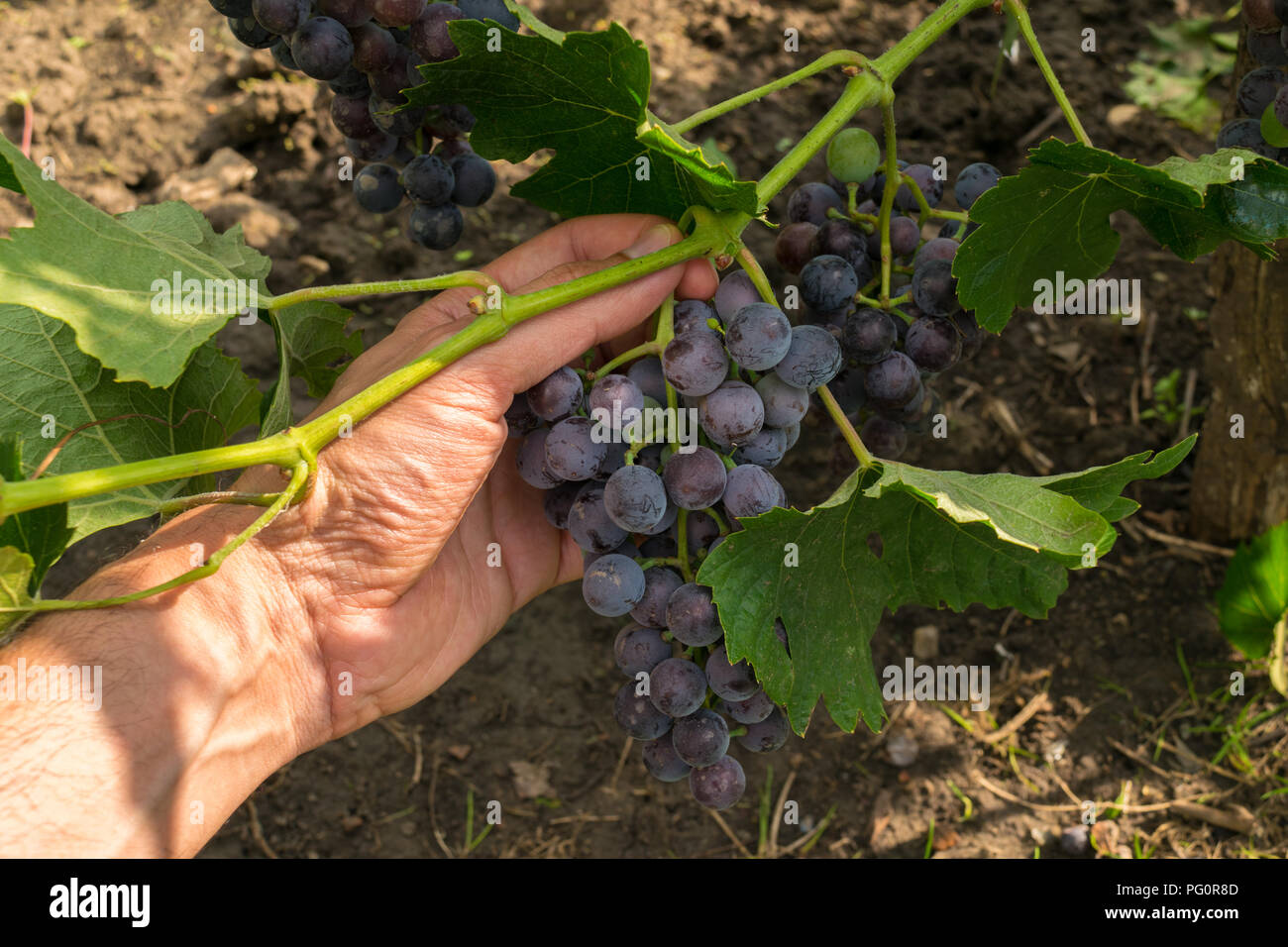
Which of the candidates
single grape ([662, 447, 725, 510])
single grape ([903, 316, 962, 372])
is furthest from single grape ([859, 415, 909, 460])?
single grape ([662, 447, 725, 510])

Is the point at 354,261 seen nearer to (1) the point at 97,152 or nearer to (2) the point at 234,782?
(1) the point at 97,152

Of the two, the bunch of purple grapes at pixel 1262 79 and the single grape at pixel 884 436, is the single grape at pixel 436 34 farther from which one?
the bunch of purple grapes at pixel 1262 79

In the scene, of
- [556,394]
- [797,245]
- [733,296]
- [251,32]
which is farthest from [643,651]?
[251,32]

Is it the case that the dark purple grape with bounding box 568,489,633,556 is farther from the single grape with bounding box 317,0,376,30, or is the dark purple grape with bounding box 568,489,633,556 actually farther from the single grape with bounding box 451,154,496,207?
the single grape with bounding box 317,0,376,30

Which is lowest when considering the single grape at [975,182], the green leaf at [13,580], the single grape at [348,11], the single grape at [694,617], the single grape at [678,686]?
the single grape at [678,686]

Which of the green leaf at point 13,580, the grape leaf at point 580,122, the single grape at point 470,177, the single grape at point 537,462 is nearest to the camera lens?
the green leaf at point 13,580

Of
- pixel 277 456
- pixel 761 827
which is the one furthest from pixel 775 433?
pixel 761 827

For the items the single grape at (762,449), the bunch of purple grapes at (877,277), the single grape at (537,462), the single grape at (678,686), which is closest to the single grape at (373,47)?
the single grape at (537,462)
